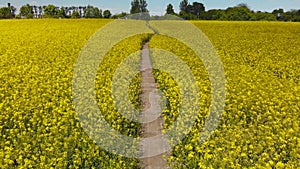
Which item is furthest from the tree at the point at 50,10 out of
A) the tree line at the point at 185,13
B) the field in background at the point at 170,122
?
the field in background at the point at 170,122

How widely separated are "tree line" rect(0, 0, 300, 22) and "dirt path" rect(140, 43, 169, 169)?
2210 inches

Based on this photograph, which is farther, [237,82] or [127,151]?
[237,82]

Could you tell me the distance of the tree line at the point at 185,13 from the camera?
219ft

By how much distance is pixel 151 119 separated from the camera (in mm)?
9273

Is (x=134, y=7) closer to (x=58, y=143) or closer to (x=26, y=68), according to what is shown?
(x=26, y=68)

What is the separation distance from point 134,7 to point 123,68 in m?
91.3

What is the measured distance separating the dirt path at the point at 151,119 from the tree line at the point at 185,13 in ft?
184

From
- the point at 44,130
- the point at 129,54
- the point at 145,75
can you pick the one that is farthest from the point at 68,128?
the point at 129,54

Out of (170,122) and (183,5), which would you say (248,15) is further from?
(170,122)

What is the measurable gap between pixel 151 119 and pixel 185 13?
7777cm

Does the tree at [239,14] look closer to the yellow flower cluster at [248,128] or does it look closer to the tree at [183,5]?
the tree at [183,5]

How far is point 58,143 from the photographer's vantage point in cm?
616

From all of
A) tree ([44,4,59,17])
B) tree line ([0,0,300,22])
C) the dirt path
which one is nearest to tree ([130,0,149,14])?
tree line ([0,0,300,22])

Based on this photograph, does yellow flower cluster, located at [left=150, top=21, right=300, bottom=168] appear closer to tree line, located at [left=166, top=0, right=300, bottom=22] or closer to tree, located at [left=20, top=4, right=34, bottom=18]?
tree line, located at [left=166, top=0, right=300, bottom=22]
